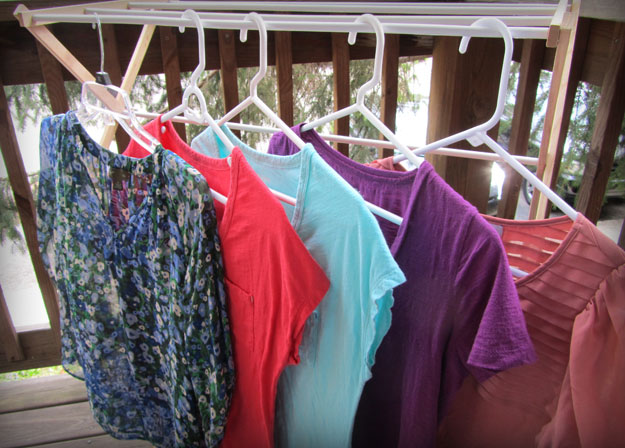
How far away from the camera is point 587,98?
137 cm

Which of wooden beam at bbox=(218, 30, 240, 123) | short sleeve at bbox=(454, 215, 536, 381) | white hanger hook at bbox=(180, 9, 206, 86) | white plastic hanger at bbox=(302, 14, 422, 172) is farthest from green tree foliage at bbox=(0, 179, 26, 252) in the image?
short sleeve at bbox=(454, 215, 536, 381)

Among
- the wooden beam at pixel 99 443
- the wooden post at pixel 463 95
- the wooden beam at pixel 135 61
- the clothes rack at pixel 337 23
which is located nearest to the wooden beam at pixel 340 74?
the wooden post at pixel 463 95

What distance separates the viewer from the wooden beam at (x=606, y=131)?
0.96 meters

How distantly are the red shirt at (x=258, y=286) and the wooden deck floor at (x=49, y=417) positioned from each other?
2.59 ft

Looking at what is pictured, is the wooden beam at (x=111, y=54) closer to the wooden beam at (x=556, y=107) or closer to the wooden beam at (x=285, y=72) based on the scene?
the wooden beam at (x=285, y=72)

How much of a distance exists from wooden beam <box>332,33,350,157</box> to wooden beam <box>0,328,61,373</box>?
1.38 metres

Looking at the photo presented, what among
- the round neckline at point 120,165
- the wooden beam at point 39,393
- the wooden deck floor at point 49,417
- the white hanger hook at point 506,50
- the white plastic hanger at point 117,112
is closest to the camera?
the white hanger hook at point 506,50

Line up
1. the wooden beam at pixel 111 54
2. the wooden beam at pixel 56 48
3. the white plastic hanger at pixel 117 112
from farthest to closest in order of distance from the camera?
the wooden beam at pixel 111 54 < the wooden beam at pixel 56 48 < the white plastic hanger at pixel 117 112

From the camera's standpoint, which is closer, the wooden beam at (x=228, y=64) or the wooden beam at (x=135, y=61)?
the wooden beam at (x=135, y=61)

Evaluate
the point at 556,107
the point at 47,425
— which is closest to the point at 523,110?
the point at 556,107

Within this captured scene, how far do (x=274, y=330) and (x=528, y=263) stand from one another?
0.47m

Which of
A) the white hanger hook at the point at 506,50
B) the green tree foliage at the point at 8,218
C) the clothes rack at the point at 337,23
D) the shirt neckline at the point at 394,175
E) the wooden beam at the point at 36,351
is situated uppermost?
the clothes rack at the point at 337,23

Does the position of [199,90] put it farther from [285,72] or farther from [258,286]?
[285,72]

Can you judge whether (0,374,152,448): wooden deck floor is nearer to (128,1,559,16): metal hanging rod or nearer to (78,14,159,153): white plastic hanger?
(78,14,159,153): white plastic hanger
